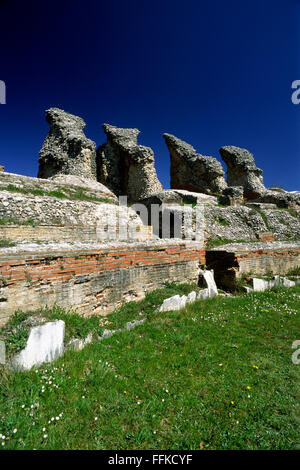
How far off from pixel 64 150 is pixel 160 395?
18331 millimetres

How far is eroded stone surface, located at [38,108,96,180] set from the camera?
53.3 feet

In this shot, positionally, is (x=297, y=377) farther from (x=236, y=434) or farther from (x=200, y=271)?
(x=200, y=271)

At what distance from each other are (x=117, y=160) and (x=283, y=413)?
66.7 ft

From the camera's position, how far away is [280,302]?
6320mm

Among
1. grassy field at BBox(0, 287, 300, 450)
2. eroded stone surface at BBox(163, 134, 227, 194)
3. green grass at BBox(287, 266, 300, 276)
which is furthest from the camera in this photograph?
eroded stone surface at BBox(163, 134, 227, 194)

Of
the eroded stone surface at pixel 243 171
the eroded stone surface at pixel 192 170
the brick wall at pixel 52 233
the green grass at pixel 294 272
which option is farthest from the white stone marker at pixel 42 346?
the eroded stone surface at pixel 243 171

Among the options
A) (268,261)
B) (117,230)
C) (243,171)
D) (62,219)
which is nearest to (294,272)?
(268,261)

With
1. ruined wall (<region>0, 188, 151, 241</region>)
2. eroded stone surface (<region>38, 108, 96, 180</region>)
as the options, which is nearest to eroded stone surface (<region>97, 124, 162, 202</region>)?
eroded stone surface (<region>38, 108, 96, 180</region>)

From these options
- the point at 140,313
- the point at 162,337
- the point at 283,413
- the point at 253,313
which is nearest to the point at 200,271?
the point at 253,313

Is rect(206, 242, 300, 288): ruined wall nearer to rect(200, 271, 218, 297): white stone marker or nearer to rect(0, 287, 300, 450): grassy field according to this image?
rect(200, 271, 218, 297): white stone marker

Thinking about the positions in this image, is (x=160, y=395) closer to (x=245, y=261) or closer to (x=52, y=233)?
(x=245, y=261)

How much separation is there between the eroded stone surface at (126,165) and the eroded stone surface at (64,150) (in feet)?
7.38

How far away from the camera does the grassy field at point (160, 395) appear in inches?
83.2

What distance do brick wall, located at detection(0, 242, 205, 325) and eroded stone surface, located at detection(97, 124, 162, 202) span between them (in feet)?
40.2
